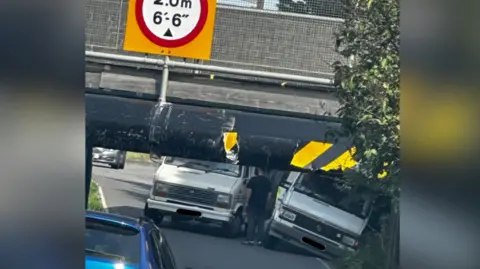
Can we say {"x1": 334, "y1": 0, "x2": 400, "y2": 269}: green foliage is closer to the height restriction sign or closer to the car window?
the height restriction sign

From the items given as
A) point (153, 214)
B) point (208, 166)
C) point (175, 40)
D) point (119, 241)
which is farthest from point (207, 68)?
point (119, 241)

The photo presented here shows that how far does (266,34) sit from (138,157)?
65cm

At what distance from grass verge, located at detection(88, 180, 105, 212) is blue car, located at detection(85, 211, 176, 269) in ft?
0.06

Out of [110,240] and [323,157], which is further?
[110,240]

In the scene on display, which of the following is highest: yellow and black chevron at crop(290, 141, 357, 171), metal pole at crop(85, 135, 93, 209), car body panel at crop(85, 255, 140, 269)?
yellow and black chevron at crop(290, 141, 357, 171)

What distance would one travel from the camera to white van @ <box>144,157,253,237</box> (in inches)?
105

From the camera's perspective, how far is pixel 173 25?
2562mm

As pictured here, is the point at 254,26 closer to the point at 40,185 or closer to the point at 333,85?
the point at 333,85

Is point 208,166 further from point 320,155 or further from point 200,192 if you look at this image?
point 320,155

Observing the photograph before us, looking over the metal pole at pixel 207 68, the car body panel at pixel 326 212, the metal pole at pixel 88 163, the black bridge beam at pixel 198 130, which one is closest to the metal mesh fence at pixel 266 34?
the metal pole at pixel 207 68

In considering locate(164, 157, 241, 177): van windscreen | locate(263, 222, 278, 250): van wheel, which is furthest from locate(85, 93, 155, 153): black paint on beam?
locate(263, 222, 278, 250): van wheel

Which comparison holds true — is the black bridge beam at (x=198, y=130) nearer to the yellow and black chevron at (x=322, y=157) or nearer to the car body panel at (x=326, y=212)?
the yellow and black chevron at (x=322, y=157)

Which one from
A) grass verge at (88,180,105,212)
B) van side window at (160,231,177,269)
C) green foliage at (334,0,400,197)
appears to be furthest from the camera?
van side window at (160,231,177,269)

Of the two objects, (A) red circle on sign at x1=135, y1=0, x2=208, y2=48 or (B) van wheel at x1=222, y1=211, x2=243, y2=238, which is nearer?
(A) red circle on sign at x1=135, y1=0, x2=208, y2=48
